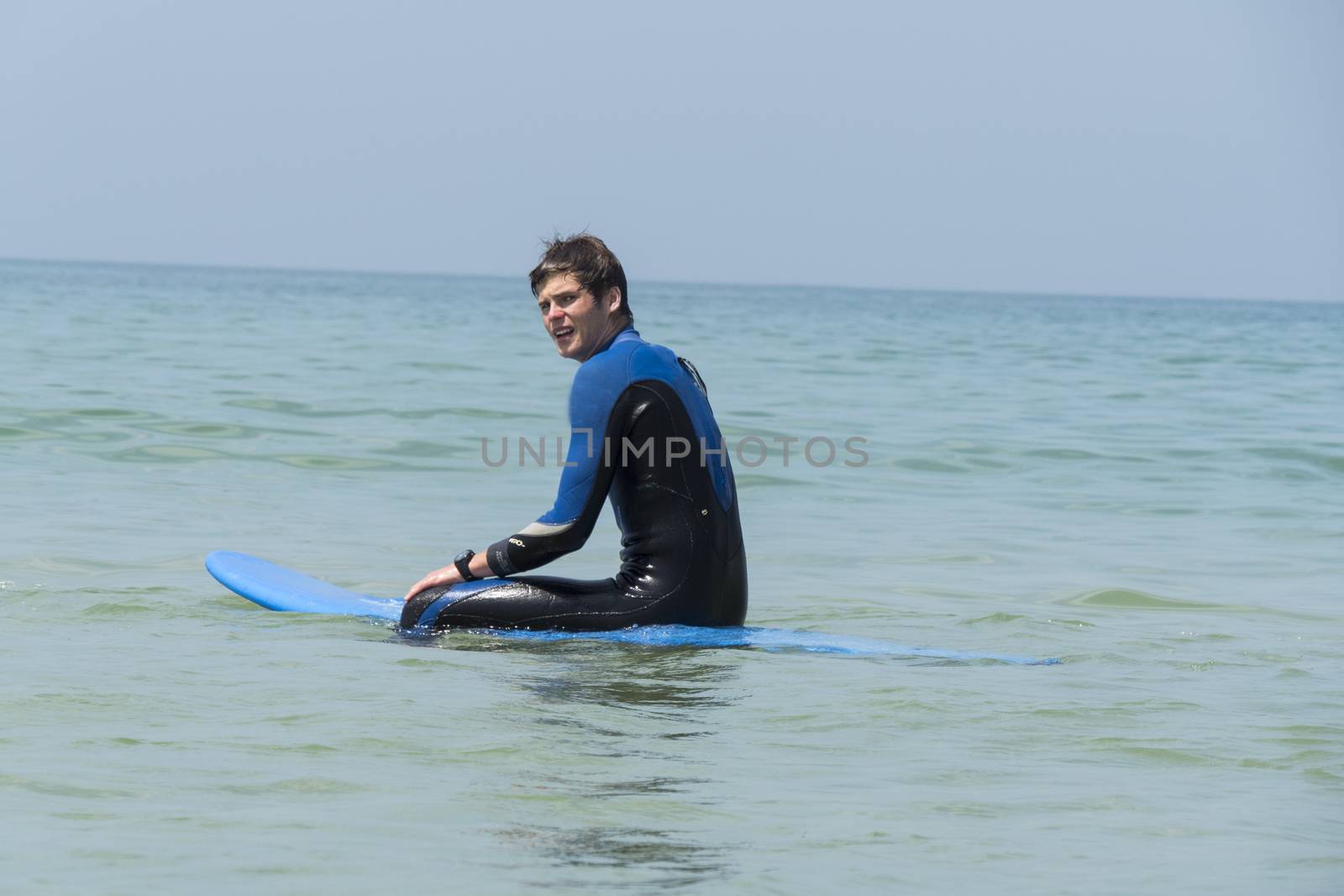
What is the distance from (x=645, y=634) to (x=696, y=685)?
474mm

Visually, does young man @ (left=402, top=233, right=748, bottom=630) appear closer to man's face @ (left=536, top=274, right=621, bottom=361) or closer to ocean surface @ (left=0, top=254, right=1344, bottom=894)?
man's face @ (left=536, top=274, right=621, bottom=361)

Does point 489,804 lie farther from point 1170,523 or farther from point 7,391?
point 7,391

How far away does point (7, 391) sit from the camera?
1404 cm

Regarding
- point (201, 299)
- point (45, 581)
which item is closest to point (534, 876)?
point (45, 581)

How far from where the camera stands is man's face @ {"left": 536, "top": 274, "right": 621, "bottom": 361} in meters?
4.64

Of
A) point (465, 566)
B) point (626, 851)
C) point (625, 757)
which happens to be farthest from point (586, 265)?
point (626, 851)

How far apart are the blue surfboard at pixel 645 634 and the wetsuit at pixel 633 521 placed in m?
0.04

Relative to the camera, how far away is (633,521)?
189 inches

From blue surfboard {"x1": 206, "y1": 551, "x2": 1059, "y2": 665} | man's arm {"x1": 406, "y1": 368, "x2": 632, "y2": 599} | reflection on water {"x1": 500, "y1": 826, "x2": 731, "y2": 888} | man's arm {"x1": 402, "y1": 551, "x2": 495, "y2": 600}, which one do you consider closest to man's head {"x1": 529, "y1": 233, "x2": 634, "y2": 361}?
man's arm {"x1": 406, "y1": 368, "x2": 632, "y2": 599}

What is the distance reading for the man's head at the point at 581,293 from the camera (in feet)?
15.2

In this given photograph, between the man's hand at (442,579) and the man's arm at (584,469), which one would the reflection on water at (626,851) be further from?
the man's hand at (442,579)

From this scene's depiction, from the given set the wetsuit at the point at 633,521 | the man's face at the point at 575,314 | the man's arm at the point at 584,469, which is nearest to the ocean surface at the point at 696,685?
the wetsuit at the point at 633,521

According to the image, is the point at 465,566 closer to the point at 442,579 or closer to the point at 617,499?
the point at 442,579

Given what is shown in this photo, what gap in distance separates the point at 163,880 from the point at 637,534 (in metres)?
2.36
